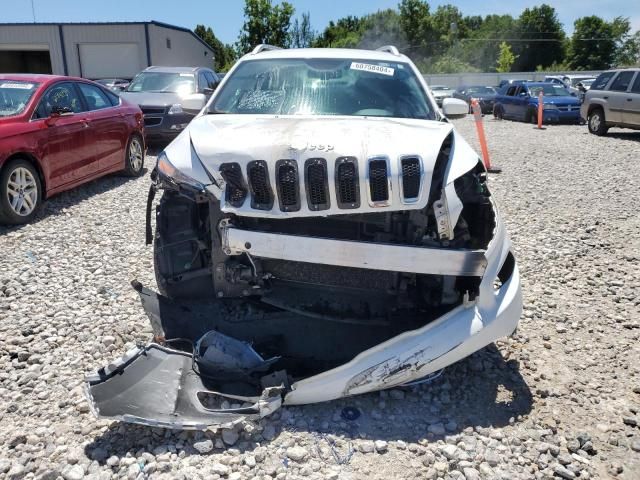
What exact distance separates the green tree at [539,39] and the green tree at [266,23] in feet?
145

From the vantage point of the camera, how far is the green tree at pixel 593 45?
65.1 metres

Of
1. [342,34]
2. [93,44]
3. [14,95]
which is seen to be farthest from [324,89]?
[342,34]

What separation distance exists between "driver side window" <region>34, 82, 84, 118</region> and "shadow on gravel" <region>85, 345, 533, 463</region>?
5134 mm

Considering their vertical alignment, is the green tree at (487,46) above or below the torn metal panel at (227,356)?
above

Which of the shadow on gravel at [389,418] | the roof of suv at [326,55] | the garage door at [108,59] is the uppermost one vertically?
the garage door at [108,59]

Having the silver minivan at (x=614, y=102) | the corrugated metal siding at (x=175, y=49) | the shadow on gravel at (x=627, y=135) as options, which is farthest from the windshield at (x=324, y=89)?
the corrugated metal siding at (x=175, y=49)

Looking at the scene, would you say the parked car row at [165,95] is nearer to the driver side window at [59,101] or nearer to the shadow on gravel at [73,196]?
the shadow on gravel at [73,196]

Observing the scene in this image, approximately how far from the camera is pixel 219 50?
6556 cm

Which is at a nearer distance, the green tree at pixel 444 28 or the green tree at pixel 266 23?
the green tree at pixel 266 23

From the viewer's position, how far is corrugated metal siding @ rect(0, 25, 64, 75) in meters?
34.6

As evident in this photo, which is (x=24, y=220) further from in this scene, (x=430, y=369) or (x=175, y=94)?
(x=175, y=94)

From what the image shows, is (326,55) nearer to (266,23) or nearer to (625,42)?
(266,23)

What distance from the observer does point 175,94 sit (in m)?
11.5

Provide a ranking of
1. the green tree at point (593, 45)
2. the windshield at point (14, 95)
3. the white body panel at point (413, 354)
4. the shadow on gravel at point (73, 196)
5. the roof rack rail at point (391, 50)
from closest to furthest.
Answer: the white body panel at point (413, 354), the roof rack rail at point (391, 50), the windshield at point (14, 95), the shadow on gravel at point (73, 196), the green tree at point (593, 45)
